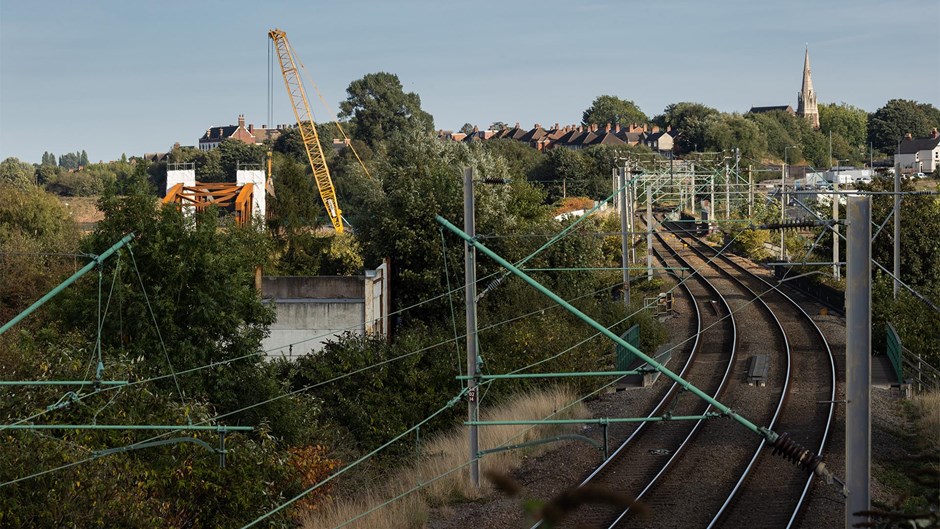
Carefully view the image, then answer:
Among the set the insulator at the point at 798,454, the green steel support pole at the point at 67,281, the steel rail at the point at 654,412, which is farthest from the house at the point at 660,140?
the insulator at the point at 798,454

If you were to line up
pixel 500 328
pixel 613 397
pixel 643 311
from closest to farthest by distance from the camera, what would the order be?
pixel 613 397 < pixel 500 328 < pixel 643 311

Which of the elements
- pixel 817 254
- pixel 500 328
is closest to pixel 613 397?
pixel 500 328

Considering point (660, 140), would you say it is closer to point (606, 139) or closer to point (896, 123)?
point (606, 139)

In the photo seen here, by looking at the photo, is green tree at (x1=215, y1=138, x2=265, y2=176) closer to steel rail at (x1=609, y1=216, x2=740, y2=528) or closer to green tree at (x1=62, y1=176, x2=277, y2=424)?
steel rail at (x1=609, y1=216, x2=740, y2=528)

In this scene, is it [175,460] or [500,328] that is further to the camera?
[500,328]

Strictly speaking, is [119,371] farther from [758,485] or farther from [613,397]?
[613,397]

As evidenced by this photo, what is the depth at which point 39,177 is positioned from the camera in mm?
119875

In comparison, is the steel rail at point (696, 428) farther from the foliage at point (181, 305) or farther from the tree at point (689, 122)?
the tree at point (689, 122)

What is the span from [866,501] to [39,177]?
122 metres

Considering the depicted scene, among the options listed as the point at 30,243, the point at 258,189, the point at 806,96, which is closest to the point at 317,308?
the point at 30,243

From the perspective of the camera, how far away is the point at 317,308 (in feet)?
94.7

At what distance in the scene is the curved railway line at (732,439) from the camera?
1494 cm

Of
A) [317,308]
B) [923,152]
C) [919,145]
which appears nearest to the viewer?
[317,308]

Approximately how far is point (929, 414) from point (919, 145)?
109094 mm
